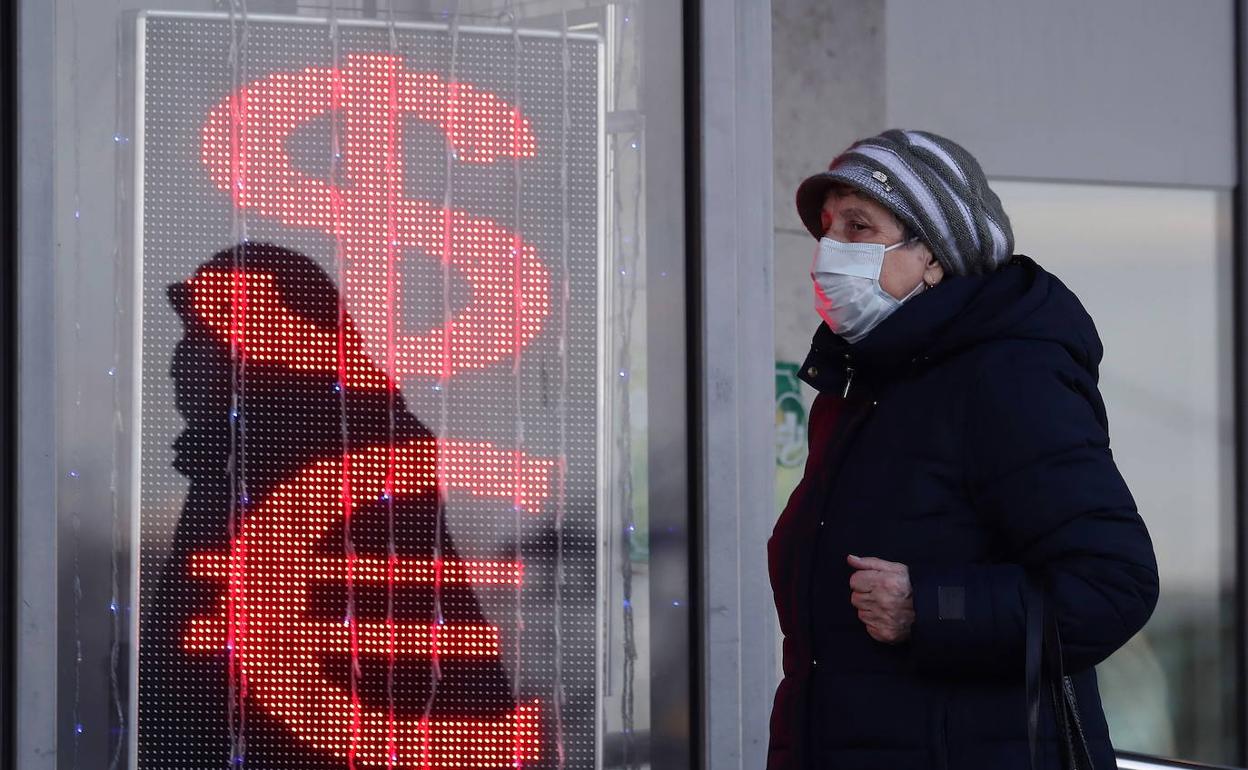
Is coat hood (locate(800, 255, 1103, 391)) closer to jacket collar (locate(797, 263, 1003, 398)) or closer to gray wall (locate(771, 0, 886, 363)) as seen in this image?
jacket collar (locate(797, 263, 1003, 398))

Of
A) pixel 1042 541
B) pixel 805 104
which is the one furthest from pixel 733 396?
pixel 805 104

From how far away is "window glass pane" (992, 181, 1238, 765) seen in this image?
4.48 metres

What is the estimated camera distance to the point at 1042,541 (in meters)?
1.72

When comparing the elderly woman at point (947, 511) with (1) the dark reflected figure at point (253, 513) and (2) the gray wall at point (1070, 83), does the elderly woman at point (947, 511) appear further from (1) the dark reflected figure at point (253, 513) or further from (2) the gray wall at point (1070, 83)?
(2) the gray wall at point (1070, 83)

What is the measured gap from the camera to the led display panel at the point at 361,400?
2898mm

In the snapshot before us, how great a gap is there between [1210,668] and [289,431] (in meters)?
3.31

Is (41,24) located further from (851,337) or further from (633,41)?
(851,337)

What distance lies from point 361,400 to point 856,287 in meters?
1.32

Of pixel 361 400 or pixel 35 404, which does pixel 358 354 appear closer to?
pixel 361 400

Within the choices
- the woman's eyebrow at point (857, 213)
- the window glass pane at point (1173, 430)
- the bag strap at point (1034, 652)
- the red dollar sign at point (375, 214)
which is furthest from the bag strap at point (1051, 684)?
the window glass pane at point (1173, 430)

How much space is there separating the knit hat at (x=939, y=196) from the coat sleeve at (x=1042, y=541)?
0.23 m

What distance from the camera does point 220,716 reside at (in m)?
2.93
